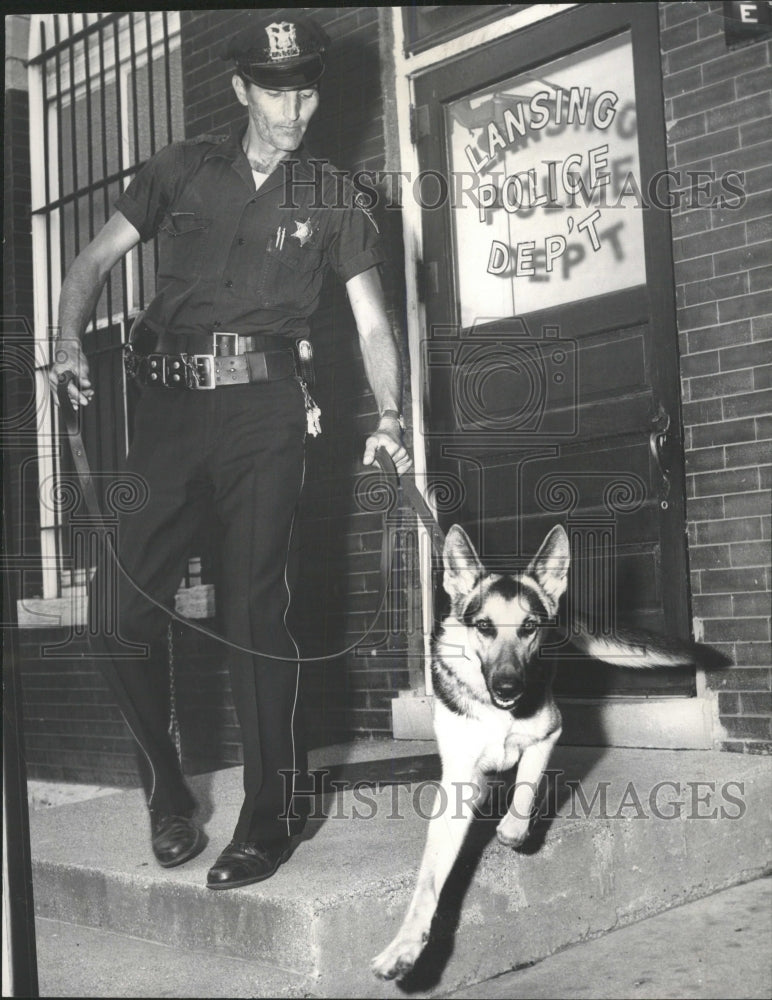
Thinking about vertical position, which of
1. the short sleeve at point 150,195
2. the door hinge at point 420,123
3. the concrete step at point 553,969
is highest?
the door hinge at point 420,123

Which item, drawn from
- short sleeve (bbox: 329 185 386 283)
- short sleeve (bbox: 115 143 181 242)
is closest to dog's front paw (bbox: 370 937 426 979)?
short sleeve (bbox: 329 185 386 283)

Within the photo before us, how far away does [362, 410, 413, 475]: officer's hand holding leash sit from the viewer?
296cm

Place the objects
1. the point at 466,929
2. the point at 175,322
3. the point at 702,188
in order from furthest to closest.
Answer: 1. the point at 702,188
2. the point at 175,322
3. the point at 466,929

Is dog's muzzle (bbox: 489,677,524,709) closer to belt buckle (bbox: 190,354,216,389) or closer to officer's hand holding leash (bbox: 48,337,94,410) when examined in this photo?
belt buckle (bbox: 190,354,216,389)

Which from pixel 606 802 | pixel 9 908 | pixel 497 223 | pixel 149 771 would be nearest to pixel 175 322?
pixel 497 223

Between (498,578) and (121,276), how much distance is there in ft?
4.14

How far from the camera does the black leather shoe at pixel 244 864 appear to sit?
270 centimetres

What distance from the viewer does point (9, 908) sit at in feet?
9.13

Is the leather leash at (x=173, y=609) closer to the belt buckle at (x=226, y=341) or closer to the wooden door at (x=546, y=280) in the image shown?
the wooden door at (x=546, y=280)

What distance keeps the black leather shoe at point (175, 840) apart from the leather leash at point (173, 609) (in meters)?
0.47

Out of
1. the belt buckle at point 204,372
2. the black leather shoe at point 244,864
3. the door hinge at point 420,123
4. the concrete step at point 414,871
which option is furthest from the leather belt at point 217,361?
the black leather shoe at point 244,864

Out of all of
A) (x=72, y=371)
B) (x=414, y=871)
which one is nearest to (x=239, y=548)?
(x=72, y=371)

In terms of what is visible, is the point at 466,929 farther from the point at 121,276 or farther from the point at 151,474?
the point at 121,276

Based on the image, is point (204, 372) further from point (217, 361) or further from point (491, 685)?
point (491, 685)
